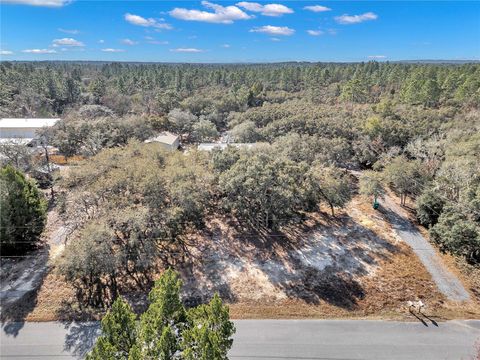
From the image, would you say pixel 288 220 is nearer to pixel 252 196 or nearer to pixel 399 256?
pixel 252 196

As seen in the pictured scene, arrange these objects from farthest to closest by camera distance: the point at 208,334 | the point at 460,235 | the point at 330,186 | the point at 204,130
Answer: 1. the point at 204,130
2. the point at 330,186
3. the point at 460,235
4. the point at 208,334

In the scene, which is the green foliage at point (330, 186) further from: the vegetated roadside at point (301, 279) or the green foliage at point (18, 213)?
the green foliage at point (18, 213)

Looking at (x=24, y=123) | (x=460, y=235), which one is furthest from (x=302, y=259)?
(x=24, y=123)

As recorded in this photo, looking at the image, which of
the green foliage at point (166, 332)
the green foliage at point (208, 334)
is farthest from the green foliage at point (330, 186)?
the green foliage at point (166, 332)

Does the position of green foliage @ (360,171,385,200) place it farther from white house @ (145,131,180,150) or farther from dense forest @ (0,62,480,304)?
white house @ (145,131,180,150)

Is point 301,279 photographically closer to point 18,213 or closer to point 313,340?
point 313,340

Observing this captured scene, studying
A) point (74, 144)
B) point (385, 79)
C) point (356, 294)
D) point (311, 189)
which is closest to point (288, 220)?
point (311, 189)

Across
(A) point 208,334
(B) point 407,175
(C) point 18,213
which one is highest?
(A) point 208,334
